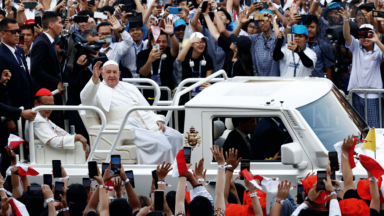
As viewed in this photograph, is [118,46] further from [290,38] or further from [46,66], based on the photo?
[290,38]

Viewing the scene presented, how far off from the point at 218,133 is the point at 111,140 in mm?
1265

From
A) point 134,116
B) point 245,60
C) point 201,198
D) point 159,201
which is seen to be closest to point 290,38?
point 245,60

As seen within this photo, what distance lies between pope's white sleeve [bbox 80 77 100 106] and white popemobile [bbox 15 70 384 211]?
0.82 ft

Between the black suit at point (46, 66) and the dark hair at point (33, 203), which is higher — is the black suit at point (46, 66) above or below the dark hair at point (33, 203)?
above

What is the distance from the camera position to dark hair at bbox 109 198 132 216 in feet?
15.6

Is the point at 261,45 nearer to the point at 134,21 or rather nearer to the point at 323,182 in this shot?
the point at 134,21

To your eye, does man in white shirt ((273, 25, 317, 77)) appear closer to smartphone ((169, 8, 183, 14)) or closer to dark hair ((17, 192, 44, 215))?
smartphone ((169, 8, 183, 14))

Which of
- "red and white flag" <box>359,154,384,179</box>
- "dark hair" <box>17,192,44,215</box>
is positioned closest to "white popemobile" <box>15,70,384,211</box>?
"red and white flag" <box>359,154,384,179</box>

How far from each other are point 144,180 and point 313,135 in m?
1.80

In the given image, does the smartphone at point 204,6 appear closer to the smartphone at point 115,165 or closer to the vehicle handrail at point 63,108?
the vehicle handrail at point 63,108

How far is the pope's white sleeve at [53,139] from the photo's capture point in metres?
6.79

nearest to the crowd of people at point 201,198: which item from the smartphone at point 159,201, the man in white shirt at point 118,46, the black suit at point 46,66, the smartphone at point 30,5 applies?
the smartphone at point 159,201

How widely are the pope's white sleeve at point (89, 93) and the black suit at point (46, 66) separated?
143 centimetres

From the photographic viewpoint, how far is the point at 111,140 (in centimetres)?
682
